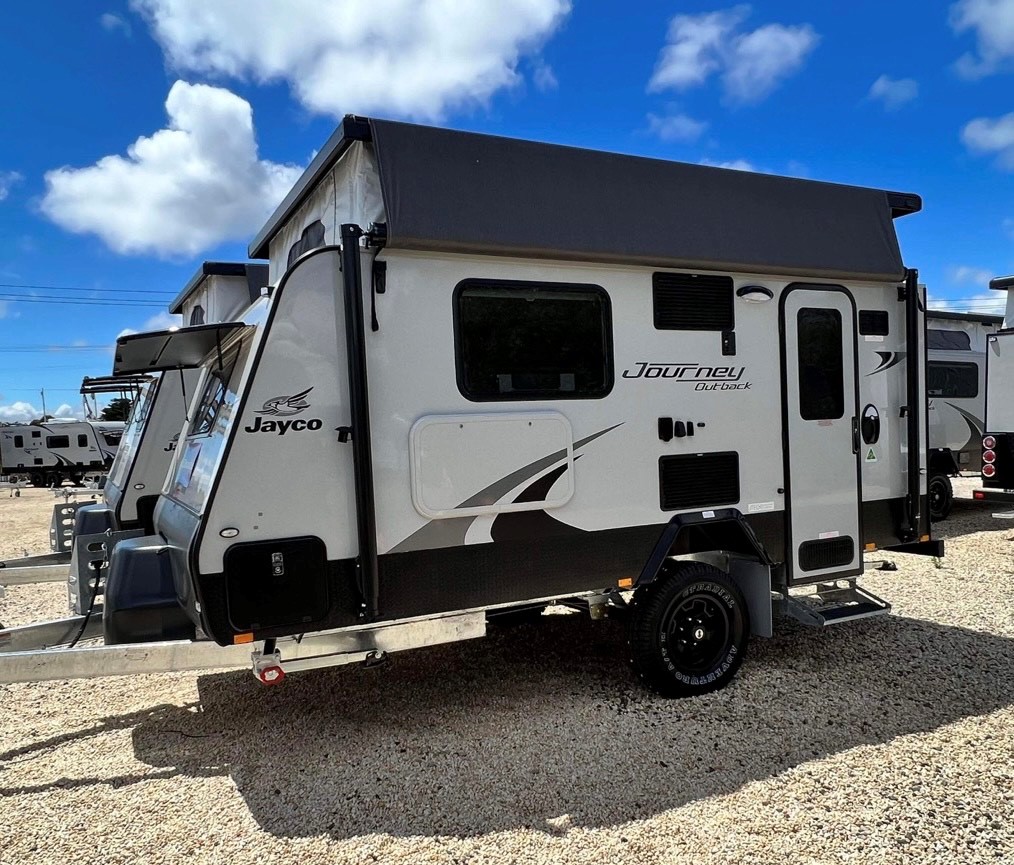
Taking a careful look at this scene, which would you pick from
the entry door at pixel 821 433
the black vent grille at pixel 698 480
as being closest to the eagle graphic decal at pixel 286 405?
the black vent grille at pixel 698 480

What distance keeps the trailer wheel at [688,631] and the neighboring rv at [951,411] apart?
8363 millimetres

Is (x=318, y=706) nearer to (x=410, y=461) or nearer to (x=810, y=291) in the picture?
(x=410, y=461)

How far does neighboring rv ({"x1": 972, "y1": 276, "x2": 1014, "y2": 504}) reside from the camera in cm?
980

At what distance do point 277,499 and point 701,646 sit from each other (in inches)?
104

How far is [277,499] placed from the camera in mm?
3488

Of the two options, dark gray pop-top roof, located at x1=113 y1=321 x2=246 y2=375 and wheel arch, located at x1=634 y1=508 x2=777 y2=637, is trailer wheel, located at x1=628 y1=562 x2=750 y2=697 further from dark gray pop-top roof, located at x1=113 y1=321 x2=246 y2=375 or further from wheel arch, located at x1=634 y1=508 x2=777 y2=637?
dark gray pop-top roof, located at x1=113 y1=321 x2=246 y2=375

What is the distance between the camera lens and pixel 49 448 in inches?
1203

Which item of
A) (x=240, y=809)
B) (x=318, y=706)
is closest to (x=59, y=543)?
(x=318, y=706)

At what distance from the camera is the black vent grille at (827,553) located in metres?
4.88

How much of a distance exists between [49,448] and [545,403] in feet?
106

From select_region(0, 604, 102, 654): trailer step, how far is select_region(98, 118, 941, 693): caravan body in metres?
0.47

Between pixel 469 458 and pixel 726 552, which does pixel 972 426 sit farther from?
pixel 469 458

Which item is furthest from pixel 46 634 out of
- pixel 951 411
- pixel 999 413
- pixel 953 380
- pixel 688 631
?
pixel 953 380

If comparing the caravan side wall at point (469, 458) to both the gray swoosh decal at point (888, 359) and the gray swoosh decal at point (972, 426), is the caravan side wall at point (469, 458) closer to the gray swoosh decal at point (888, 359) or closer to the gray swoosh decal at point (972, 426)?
the gray swoosh decal at point (888, 359)
